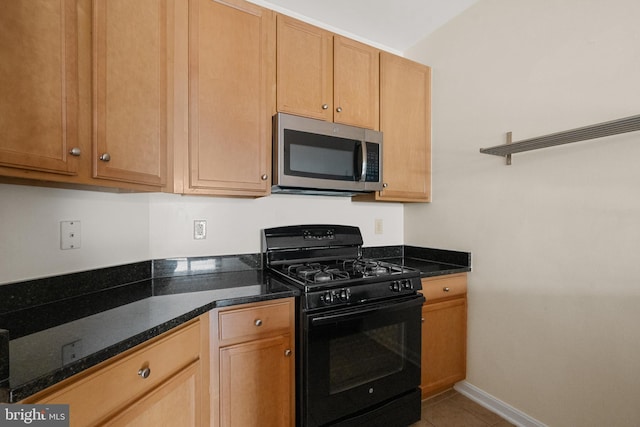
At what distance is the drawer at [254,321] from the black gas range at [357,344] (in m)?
0.08

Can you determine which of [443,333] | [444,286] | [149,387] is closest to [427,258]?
[444,286]

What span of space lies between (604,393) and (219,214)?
226cm

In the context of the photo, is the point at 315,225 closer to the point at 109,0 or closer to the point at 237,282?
the point at 237,282

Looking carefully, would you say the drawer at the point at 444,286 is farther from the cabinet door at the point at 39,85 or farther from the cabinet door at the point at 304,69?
the cabinet door at the point at 39,85

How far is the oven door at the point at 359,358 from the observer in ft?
4.56

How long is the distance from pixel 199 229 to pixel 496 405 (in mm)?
2210

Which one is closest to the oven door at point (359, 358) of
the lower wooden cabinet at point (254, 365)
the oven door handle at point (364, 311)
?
the oven door handle at point (364, 311)

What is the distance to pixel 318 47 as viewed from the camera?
71.4 inches

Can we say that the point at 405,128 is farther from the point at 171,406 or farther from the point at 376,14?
the point at 171,406

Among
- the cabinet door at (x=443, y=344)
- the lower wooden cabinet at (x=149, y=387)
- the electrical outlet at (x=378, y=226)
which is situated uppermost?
the electrical outlet at (x=378, y=226)

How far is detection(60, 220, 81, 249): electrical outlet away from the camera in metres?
1.25

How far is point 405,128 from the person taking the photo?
2.16m

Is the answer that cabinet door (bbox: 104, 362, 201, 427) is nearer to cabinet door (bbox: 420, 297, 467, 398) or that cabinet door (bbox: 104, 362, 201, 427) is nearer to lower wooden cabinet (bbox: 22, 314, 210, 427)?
lower wooden cabinet (bbox: 22, 314, 210, 427)

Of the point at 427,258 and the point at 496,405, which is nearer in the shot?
the point at 496,405
